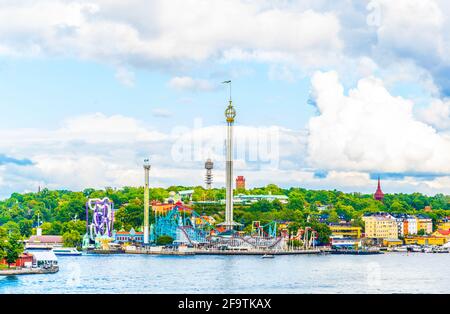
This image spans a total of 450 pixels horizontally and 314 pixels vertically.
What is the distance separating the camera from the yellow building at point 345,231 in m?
23.7

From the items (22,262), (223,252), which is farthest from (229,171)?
(22,262)

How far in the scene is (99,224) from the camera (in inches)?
826

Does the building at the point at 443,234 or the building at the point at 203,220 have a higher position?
the building at the point at 203,220

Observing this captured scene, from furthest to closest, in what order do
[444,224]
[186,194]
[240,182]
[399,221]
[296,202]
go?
[186,194]
[296,202]
[444,224]
[399,221]
[240,182]

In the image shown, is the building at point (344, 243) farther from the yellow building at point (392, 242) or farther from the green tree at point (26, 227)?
the green tree at point (26, 227)

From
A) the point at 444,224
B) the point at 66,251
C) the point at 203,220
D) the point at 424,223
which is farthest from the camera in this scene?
the point at 424,223

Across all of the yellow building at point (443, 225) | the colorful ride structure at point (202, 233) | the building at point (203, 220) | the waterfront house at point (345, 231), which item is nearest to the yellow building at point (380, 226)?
the waterfront house at point (345, 231)

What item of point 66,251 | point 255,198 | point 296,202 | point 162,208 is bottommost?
point 66,251

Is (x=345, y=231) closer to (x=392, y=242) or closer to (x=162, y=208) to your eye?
(x=392, y=242)

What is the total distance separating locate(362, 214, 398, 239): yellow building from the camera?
78.1ft

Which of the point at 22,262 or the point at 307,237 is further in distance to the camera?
the point at 307,237

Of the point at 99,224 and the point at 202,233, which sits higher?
the point at 99,224

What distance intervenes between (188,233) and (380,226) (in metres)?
6.02
